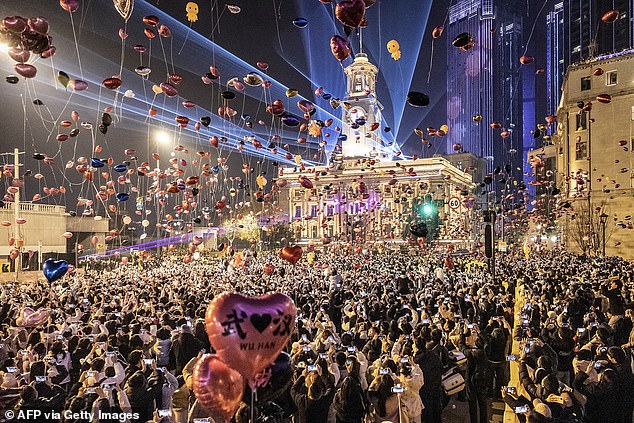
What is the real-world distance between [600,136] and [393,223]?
29816 millimetres

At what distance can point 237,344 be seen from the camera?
4.86 m

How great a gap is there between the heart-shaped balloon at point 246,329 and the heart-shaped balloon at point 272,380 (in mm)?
278

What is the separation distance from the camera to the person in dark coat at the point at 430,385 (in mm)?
7363

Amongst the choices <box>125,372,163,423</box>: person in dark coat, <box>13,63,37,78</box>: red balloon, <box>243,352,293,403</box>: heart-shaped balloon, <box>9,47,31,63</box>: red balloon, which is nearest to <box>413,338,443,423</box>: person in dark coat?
<box>243,352,293,403</box>: heart-shaped balloon

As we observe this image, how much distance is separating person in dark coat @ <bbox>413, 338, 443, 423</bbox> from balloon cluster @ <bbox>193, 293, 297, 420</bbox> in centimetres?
315

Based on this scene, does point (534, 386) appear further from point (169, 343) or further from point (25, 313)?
point (25, 313)

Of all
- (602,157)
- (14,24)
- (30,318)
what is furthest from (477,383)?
(602,157)

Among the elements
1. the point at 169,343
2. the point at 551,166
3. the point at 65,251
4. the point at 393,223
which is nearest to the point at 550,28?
the point at 551,166

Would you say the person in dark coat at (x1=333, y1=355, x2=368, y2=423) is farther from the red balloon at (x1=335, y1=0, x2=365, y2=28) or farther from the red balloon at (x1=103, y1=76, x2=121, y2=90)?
the red balloon at (x1=103, y1=76, x2=121, y2=90)

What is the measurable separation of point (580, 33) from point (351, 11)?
9077cm

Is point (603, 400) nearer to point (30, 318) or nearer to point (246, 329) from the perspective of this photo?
point (246, 329)

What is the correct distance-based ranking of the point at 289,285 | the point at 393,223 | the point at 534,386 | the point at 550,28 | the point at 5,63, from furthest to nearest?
1. the point at 550,28
2. the point at 393,223
3. the point at 5,63
4. the point at 289,285
5. the point at 534,386

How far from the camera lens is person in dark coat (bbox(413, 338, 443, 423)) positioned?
7363 millimetres

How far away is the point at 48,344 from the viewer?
9.35 m
